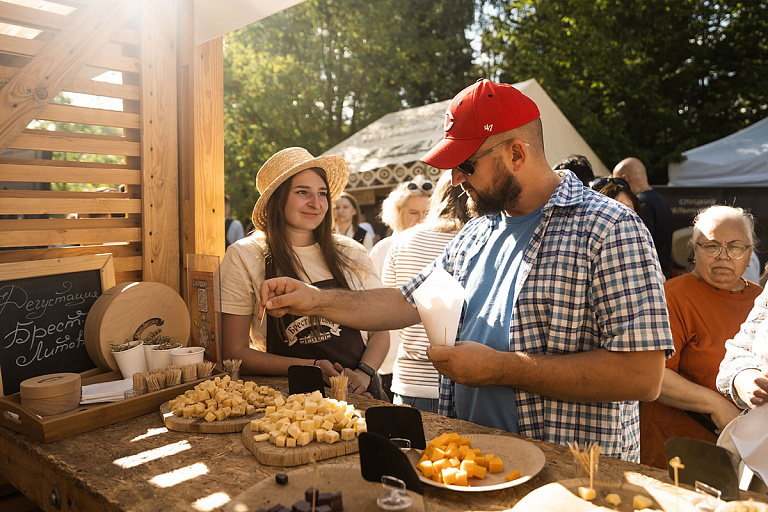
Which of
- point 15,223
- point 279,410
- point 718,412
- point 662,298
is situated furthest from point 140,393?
point 718,412

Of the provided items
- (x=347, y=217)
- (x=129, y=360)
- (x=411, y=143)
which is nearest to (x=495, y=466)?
(x=129, y=360)

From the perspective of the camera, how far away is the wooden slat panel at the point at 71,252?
8.34 ft

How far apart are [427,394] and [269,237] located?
3.96 feet

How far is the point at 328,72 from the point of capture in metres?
15.7

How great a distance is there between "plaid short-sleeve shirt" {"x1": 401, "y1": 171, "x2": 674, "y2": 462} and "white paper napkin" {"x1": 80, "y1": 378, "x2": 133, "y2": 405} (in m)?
1.47

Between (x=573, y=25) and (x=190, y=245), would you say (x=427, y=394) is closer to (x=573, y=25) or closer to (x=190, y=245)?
(x=190, y=245)

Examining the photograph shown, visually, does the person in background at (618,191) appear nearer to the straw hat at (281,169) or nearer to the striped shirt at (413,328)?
the striped shirt at (413,328)

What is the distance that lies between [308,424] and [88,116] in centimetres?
191

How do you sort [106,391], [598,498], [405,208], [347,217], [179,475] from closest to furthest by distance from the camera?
[598,498] → [179,475] → [106,391] → [405,208] → [347,217]

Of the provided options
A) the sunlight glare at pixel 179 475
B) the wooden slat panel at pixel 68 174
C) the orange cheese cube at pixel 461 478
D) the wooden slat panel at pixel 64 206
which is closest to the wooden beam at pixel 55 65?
the wooden slat panel at pixel 68 174

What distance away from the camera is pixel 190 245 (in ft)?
10.1

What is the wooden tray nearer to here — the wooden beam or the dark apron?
the dark apron

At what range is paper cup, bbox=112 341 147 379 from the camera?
2.38 m

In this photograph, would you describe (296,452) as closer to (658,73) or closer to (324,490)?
(324,490)
